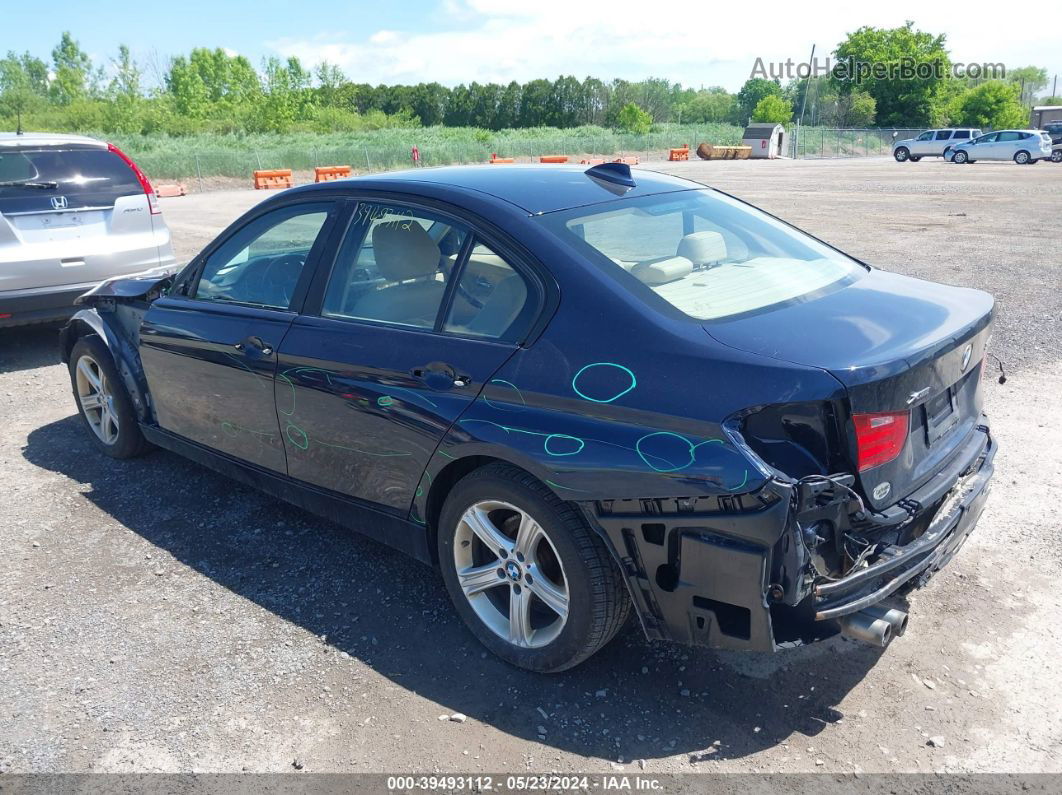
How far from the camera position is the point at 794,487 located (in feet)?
7.75

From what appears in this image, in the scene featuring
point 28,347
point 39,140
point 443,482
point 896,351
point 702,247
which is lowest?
point 28,347

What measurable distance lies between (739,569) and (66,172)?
709cm

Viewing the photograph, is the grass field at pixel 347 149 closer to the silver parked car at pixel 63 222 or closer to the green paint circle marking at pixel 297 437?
the silver parked car at pixel 63 222

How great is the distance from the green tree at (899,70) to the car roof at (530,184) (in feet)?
267

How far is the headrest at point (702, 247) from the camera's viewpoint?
3.38 metres

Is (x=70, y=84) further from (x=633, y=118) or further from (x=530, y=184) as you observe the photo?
(x=530, y=184)

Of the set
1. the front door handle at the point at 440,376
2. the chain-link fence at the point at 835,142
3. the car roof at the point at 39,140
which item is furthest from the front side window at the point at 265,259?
the chain-link fence at the point at 835,142

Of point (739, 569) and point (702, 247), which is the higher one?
point (702, 247)

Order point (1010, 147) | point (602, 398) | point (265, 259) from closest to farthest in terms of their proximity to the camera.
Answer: point (602, 398), point (265, 259), point (1010, 147)

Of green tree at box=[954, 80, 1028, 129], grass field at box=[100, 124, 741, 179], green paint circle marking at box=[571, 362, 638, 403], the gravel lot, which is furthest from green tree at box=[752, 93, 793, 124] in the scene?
green paint circle marking at box=[571, 362, 638, 403]

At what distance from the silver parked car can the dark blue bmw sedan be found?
367 cm

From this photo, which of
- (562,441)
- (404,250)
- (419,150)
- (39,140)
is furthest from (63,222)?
(419,150)

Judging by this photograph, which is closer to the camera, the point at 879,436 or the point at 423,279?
the point at 879,436

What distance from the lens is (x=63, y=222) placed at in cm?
718
